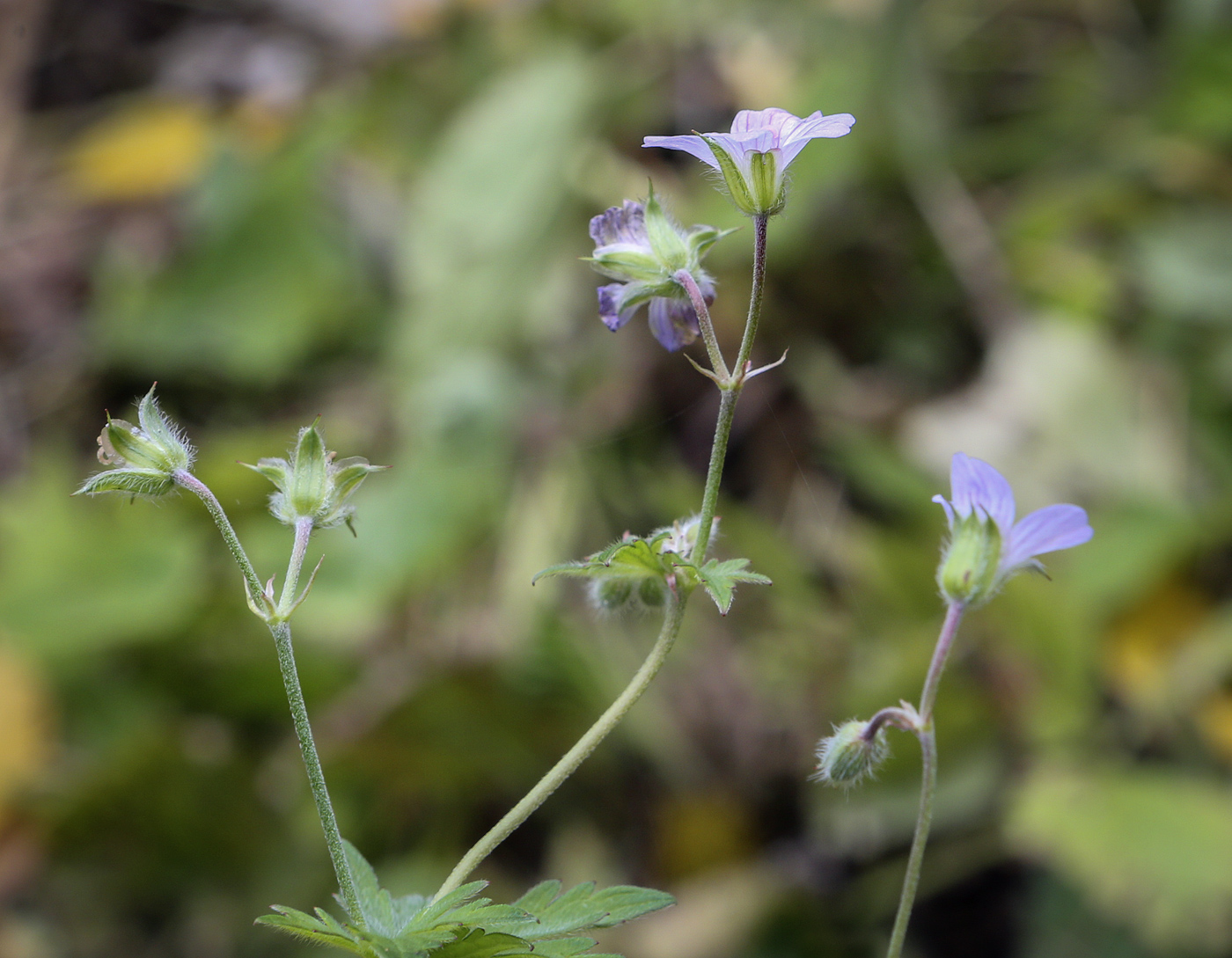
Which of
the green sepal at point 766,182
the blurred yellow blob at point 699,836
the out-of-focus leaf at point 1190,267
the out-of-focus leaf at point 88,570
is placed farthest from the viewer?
the out-of-focus leaf at point 1190,267

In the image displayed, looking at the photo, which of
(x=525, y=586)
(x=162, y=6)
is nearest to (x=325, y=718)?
(x=525, y=586)

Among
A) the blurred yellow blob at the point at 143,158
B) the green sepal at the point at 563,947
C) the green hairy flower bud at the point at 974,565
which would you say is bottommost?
the blurred yellow blob at the point at 143,158

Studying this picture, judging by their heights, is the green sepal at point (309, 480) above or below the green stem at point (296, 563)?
above

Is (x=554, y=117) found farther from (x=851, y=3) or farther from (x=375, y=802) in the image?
(x=375, y=802)

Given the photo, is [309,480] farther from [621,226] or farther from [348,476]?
[621,226]

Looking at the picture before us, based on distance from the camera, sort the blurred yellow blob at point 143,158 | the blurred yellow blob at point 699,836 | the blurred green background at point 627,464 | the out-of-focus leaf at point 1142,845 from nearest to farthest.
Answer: the out-of-focus leaf at point 1142,845
the blurred green background at point 627,464
the blurred yellow blob at point 699,836
the blurred yellow blob at point 143,158

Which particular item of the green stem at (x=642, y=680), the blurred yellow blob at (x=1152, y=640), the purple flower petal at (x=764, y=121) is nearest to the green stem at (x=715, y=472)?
the green stem at (x=642, y=680)

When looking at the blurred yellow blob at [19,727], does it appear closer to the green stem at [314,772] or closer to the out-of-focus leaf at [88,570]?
the out-of-focus leaf at [88,570]

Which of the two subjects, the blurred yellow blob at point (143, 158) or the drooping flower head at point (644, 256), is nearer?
the drooping flower head at point (644, 256)
